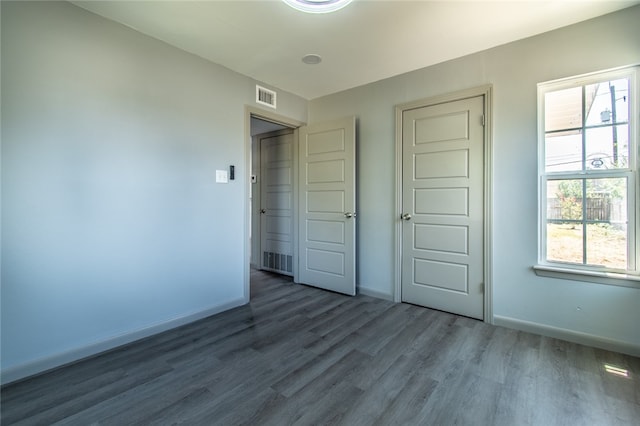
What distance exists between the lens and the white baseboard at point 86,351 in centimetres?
185

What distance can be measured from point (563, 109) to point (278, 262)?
157 inches

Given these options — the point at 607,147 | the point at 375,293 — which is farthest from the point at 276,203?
the point at 607,147

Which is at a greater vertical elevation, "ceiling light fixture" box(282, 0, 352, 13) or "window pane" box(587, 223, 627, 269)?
"ceiling light fixture" box(282, 0, 352, 13)

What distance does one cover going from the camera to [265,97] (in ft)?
11.4

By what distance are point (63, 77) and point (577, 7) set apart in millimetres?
3809

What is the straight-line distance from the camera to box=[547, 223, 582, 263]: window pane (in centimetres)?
240

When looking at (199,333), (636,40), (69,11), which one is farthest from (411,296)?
(69,11)

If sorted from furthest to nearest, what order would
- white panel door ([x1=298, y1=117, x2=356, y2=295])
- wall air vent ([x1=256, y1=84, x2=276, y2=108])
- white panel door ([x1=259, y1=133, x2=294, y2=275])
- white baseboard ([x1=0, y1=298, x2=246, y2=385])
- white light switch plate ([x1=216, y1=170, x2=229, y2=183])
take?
→ white panel door ([x1=259, y1=133, x2=294, y2=275])
white panel door ([x1=298, y1=117, x2=356, y2=295])
wall air vent ([x1=256, y1=84, x2=276, y2=108])
white light switch plate ([x1=216, y1=170, x2=229, y2=183])
white baseboard ([x1=0, y1=298, x2=246, y2=385])

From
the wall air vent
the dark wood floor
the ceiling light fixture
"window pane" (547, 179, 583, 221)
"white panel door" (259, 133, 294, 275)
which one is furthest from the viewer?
"white panel door" (259, 133, 294, 275)

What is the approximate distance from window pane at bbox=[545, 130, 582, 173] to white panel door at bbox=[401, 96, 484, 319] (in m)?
0.52

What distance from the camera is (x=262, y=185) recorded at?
491 cm

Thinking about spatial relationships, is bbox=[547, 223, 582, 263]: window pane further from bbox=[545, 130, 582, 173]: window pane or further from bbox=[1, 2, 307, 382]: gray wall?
bbox=[1, 2, 307, 382]: gray wall

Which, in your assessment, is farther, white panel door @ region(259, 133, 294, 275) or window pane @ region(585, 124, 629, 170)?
white panel door @ region(259, 133, 294, 275)

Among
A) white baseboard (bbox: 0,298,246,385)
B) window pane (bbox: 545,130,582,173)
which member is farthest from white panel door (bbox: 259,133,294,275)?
window pane (bbox: 545,130,582,173)
